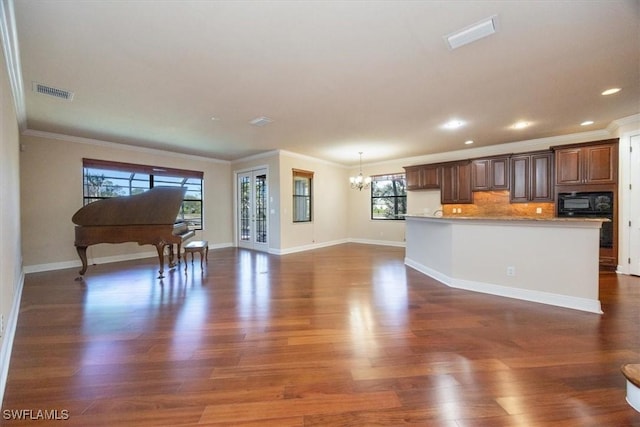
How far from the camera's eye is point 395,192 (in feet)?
26.1

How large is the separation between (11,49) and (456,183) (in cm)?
742

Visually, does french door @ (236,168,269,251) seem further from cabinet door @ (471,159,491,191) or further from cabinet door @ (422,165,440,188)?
cabinet door @ (471,159,491,191)

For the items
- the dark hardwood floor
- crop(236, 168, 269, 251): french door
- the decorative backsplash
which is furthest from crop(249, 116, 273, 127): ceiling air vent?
the decorative backsplash

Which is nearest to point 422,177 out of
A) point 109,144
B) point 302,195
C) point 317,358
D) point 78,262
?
point 302,195

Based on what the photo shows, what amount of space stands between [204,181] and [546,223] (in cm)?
735

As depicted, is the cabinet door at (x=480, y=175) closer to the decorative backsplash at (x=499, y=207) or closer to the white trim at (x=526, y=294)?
the decorative backsplash at (x=499, y=207)

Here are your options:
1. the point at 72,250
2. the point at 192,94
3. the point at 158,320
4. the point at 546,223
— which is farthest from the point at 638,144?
the point at 72,250

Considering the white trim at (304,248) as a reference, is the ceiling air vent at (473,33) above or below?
above

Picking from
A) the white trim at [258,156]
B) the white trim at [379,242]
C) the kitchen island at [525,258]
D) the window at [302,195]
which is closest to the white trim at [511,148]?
the white trim at [379,242]

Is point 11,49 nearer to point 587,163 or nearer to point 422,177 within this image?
point 422,177

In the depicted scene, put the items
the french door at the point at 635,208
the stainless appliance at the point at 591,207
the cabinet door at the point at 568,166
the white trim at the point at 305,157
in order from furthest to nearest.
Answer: the white trim at the point at 305,157
the cabinet door at the point at 568,166
the stainless appliance at the point at 591,207
the french door at the point at 635,208

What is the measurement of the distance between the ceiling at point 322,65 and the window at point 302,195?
2.45 m

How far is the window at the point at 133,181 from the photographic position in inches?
215

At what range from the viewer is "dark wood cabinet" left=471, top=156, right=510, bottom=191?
19.2 ft
